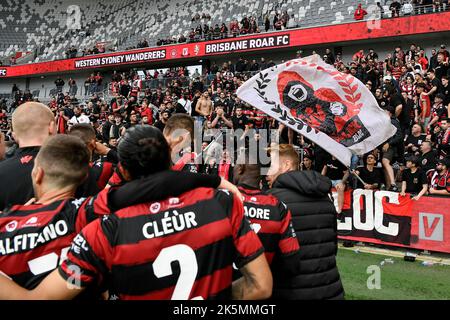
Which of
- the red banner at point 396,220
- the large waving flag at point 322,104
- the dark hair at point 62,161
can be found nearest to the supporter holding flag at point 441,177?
the red banner at point 396,220

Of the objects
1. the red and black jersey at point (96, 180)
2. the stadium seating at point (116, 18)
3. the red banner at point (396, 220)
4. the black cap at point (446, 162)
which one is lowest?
the red banner at point (396, 220)

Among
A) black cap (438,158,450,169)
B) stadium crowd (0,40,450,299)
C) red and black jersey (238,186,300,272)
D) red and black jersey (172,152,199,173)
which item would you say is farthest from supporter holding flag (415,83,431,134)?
red and black jersey (238,186,300,272)

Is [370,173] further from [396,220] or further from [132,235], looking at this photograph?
[132,235]

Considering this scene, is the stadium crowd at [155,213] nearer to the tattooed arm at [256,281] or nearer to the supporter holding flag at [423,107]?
the tattooed arm at [256,281]

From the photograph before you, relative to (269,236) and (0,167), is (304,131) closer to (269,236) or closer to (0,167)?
(269,236)

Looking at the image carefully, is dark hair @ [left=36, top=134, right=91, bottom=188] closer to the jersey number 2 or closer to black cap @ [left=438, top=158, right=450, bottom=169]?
the jersey number 2

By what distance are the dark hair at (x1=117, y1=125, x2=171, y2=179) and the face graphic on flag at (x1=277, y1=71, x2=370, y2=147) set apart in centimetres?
432

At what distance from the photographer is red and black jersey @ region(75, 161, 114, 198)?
303cm

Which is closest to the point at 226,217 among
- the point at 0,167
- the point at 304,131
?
the point at 0,167

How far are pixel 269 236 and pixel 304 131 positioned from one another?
344cm

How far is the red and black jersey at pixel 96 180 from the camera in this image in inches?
119

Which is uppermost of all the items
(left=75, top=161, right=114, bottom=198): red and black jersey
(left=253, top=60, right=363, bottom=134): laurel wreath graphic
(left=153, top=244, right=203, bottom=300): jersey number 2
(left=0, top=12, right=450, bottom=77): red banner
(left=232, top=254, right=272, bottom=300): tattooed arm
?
(left=0, top=12, right=450, bottom=77): red banner

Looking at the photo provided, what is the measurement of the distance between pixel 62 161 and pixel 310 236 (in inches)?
62.4

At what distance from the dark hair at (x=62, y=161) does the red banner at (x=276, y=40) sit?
19783 millimetres
